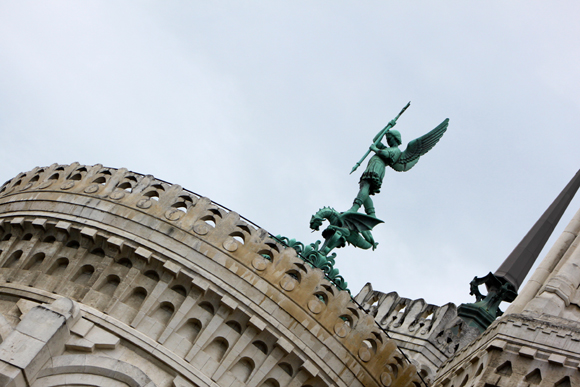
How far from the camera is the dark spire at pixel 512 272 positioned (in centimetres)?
2905

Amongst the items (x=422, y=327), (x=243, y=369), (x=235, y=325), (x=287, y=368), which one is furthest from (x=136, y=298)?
(x=422, y=327)

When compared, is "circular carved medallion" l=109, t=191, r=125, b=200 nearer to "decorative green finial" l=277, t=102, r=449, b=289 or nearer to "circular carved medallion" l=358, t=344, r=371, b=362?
"decorative green finial" l=277, t=102, r=449, b=289

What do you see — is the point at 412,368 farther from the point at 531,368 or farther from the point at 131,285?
the point at 131,285

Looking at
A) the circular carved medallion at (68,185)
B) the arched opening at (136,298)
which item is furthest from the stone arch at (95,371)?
the circular carved medallion at (68,185)

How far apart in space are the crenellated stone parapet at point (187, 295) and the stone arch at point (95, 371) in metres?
0.15

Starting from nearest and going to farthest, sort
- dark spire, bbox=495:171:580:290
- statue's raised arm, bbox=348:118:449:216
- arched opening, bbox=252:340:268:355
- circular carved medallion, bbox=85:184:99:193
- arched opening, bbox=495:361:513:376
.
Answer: arched opening, bbox=495:361:513:376, arched opening, bbox=252:340:268:355, circular carved medallion, bbox=85:184:99:193, statue's raised arm, bbox=348:118:449:216, dark spire, bbox=495:171:580:290

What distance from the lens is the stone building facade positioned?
19375 mm

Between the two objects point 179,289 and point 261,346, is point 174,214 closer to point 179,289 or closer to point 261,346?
point 179,289

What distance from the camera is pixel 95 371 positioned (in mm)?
19766

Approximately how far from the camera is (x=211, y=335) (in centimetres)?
2056

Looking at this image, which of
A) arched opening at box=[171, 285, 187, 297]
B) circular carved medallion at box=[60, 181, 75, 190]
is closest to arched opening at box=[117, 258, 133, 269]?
arched opening at box=[171, 285, 187, 297]

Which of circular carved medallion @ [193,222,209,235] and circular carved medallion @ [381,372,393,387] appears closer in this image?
circular carved medallion @ [381,372,393,387]

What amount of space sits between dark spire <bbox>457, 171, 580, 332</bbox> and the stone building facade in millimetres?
7002

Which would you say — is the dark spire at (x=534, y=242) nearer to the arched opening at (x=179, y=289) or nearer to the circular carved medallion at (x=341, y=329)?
the circular carved medallion at (x=341, y=329)
